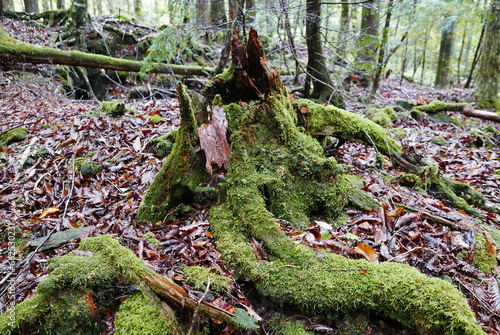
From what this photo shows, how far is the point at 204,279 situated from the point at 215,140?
1868 millimetres

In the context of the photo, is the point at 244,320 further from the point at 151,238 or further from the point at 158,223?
the point at 158,223

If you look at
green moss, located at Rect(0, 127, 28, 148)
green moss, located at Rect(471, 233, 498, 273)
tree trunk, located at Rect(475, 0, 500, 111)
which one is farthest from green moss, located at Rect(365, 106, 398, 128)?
green moss, located at Rect(0, 127, 28, 148)

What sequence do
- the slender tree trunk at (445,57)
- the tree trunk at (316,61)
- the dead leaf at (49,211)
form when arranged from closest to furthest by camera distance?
the dead leaf at (49,211), the tree trunk at (316,61), the slender tree trunk at (445,57)

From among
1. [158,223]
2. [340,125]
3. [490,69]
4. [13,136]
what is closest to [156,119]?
[13,136]

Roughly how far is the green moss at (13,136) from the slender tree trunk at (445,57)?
1750 centimetres

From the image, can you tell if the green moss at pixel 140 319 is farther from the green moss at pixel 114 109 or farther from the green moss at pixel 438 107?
the green moss at pixel 438 107

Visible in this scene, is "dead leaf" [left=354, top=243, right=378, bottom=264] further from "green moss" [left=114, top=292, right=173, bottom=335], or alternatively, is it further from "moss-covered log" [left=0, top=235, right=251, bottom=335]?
"green moss" [left=114, top=292, right=173, bottom=335]

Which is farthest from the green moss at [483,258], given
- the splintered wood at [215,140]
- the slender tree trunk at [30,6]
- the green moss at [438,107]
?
the slender tree trunk at [30,6]

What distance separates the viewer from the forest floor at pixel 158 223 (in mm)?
2760

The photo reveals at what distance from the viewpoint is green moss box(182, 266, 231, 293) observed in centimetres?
234

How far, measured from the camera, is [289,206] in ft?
11.1

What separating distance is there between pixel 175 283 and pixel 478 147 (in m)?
7.50

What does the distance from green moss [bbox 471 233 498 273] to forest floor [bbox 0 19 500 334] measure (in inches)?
0.5

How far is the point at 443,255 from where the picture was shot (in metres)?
2.86
